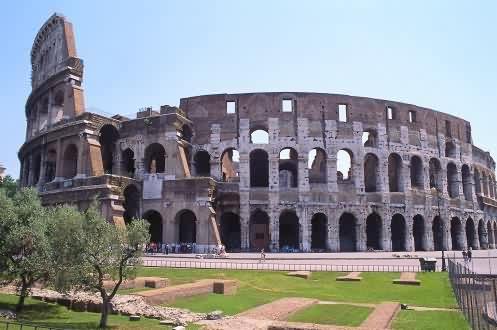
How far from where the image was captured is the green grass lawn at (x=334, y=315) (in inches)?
488

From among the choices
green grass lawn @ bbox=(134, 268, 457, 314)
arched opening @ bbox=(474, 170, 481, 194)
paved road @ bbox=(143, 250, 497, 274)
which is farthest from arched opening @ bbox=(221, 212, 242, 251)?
arched opening @ bbox=(474, 170, 481, 194)

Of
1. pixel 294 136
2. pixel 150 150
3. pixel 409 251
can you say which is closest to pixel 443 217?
pixel 409 251

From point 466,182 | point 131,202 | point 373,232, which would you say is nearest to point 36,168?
point 131,202

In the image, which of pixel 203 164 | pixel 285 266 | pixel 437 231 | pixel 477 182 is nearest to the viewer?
pixel 285 266

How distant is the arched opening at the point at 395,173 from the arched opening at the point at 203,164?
17.3m

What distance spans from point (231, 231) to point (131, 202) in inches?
368

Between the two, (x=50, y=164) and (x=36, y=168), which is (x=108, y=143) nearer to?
(x=50, y=164)

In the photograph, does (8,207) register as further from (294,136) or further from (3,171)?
(3,171)

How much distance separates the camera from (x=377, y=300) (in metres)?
16.5

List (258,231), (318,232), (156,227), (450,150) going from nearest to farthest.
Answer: (258,231), (156,227), (318,232), (450,150)

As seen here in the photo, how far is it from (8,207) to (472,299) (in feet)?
49.0

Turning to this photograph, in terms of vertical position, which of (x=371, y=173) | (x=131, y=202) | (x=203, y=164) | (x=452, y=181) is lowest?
(x=131, y=202)

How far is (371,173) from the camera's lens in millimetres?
44938

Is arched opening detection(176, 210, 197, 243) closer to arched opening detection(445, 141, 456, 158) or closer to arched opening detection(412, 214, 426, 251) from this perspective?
arched opening detection(412, 214, 426, 251)
